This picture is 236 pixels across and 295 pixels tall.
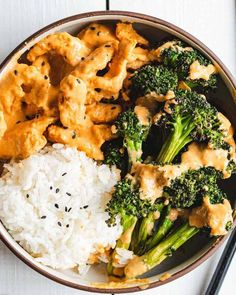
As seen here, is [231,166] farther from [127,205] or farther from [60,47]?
[60,47]

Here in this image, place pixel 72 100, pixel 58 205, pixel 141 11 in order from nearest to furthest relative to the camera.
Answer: pixel 72 100 < pixel 58 205 < pixel 141 11

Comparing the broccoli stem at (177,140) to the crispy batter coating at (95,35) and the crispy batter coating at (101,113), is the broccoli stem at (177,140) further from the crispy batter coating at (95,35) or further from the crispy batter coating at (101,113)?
the crispy batter coating at (95,35)

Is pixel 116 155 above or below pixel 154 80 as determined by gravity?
below

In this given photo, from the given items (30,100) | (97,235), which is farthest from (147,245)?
(30,100)

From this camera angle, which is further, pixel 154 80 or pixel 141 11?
pixel 141 11

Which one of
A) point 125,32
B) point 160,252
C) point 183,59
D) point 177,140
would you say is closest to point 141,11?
point 125,32

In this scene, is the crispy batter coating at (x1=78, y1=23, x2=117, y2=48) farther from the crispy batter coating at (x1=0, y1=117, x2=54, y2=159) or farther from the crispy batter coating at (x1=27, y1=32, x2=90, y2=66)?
the crispy batter coating at (x1=0, y1=117, x2=54, y2=159)

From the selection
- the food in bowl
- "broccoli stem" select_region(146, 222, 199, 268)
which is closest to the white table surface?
the food in bowl
